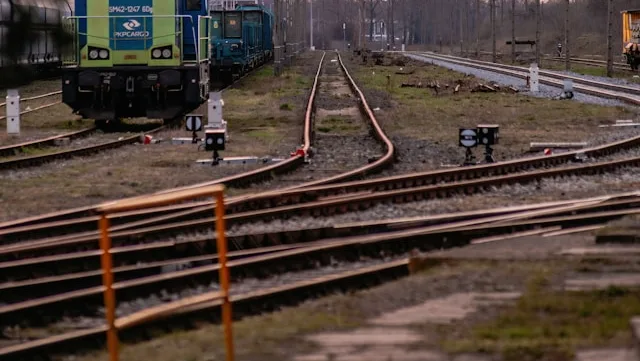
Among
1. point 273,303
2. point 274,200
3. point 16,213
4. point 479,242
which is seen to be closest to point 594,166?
point 274,200

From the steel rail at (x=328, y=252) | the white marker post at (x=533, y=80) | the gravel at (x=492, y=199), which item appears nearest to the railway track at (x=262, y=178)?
the gravel at (x=492, y=199)

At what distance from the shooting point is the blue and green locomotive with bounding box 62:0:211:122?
2091 centimetres

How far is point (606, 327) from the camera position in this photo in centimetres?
590

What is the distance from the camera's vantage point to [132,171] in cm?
1473

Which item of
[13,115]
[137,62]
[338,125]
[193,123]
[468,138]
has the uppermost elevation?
[137,62]

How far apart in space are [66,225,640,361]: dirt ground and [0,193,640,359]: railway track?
0.17m

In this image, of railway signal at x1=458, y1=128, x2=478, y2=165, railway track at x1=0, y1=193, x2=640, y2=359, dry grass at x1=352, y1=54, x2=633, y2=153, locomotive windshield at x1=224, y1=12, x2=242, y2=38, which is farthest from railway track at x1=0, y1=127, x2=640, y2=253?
locomotive windshield at x1=224, y1=12, x2=242, y2=38

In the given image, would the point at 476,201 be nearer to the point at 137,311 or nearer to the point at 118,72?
the point at 137,311

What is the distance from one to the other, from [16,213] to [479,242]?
16.4 ft

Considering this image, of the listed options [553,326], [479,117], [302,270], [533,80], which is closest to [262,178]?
[302,270]

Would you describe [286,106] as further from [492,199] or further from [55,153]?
[492,199]

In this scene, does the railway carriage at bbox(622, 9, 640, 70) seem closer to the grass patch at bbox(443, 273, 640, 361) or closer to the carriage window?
the carriage window

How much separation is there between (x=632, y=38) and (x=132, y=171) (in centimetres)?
4151

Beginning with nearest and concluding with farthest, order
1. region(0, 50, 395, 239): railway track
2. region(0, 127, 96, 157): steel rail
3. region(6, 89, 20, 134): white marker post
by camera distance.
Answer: region(0, 50, 395, 239): railway track, region(0, 127, 96, 157): steel rail, region(6, 89, 20, 134): white marker post
